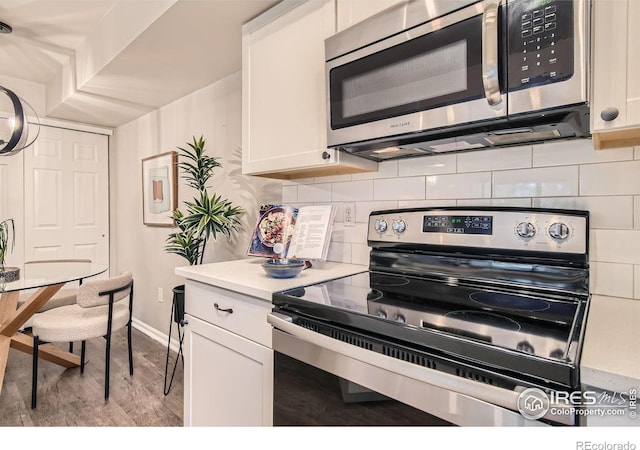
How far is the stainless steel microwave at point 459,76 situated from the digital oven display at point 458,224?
10.8 inches

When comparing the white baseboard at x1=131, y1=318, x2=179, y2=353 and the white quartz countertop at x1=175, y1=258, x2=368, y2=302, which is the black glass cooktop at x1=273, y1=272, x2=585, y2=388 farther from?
the white baseboard at x1=131, y1=318, x2=179, y2=353

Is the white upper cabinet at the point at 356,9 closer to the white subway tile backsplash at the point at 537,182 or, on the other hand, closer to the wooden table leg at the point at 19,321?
the white subway tile backsplash at the point at 537,182

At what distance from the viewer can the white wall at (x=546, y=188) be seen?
1.07m

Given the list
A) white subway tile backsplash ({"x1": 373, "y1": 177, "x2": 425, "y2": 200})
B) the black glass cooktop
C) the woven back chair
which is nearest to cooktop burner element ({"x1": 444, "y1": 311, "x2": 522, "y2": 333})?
the black glass cooktop

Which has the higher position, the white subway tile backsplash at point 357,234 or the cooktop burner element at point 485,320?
the white subway tile backsplash at point 357,234

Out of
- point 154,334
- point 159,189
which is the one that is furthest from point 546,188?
point 154,334

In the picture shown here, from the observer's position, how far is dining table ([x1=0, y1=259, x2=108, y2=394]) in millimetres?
2146

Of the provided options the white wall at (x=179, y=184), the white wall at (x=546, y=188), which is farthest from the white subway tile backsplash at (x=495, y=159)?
the white wall at (x=179, y=184)

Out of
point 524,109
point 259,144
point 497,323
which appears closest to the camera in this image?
point 497,323

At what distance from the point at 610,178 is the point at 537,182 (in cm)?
20
